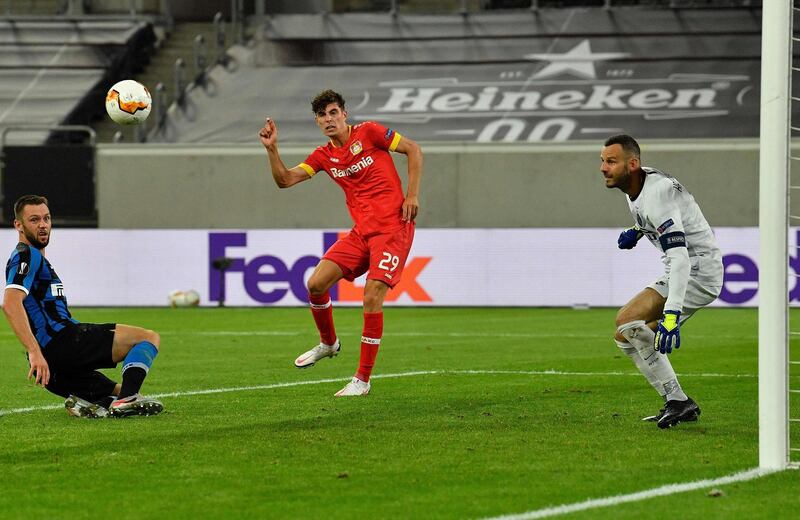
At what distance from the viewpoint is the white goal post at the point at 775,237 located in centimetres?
652

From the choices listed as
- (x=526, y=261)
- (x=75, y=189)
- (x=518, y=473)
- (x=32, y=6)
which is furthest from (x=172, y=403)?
(x=32, y=6)

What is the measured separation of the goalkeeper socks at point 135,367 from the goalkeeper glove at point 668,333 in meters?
3.27

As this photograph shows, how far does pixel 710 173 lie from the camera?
25.8 m

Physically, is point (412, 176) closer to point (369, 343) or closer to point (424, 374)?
point (369, 343)

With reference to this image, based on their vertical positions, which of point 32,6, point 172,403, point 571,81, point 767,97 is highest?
point 32,6

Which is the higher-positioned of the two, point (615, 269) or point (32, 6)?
point (32, 6)

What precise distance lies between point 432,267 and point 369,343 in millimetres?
13900

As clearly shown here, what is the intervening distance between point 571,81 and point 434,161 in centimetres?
414

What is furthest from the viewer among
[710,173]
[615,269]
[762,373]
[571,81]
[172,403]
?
[571,81]

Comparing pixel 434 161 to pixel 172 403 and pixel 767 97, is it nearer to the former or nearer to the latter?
pixel 172 403

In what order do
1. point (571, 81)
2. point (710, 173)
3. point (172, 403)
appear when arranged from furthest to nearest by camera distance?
point (571, 81) < point (710, 173) < point (172, 403)

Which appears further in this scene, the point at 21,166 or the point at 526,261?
the point at 21,166

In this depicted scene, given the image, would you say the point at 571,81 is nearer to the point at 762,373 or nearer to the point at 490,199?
the point at 490,199

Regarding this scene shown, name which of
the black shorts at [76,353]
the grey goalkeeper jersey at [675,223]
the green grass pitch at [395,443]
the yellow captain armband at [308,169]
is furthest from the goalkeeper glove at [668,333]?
the yellow captain armband at [308,169]
